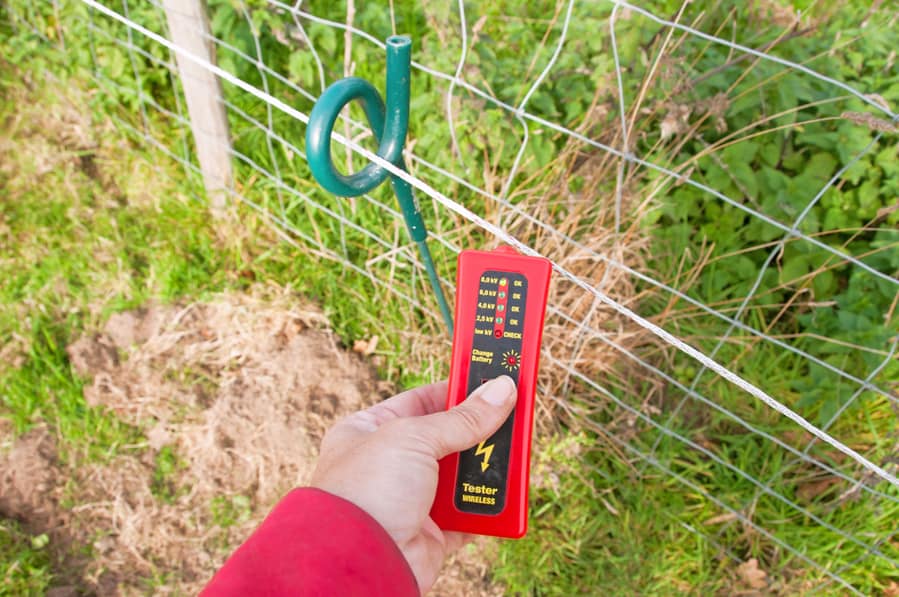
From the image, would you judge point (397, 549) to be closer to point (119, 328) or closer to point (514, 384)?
point (514, 384)

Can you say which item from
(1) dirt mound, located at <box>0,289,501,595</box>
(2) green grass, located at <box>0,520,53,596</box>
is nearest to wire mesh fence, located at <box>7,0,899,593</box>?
(1) dirt mound, located at <box>0,289,501,595</box>

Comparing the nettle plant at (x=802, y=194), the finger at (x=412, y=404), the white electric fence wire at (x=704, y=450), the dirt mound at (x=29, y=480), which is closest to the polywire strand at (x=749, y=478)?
the white electric fence wire at (x=704, y=450)

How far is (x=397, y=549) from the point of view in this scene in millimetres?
844

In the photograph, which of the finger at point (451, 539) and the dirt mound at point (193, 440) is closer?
the finger at point (451, 539)

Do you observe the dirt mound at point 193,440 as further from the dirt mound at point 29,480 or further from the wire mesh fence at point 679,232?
the wire mesh fence at point 679,232

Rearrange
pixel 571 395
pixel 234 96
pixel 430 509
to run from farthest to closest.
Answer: pixel 234 96 → pixel 571 395 → pixel 430 509

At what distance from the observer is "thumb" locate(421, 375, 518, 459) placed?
947 millimetres

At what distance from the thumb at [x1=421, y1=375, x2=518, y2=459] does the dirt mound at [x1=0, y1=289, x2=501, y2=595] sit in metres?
0.62

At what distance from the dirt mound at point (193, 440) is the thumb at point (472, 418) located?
2.04 ft

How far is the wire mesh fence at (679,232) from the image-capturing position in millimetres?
1449

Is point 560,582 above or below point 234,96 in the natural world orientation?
below

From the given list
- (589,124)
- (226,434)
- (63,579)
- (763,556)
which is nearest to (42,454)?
(63,579)

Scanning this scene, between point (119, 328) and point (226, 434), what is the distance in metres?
0.43

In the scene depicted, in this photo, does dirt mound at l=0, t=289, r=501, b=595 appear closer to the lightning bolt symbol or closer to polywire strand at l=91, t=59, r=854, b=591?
polywire strand at l=91, t=59, r=854, b=591
